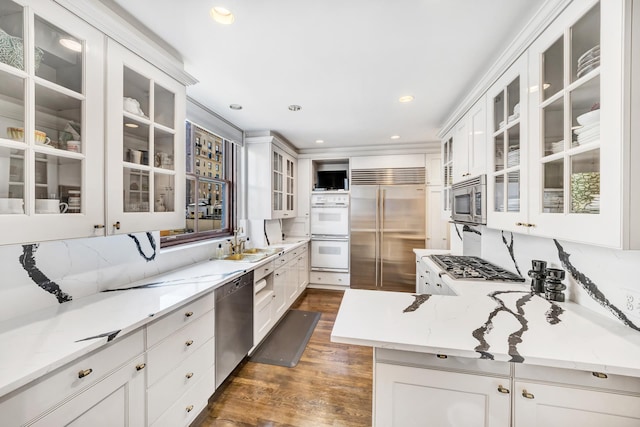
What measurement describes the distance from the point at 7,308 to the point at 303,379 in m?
1.87

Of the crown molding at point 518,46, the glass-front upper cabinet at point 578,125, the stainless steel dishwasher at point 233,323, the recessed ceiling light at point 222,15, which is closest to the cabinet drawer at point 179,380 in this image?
the stainless steel dishwasher at point 233,323

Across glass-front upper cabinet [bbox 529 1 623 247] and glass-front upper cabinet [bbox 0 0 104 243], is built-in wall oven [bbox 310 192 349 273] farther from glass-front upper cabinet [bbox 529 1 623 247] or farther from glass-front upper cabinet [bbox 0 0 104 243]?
glass-front upper cabinet [bbox 0 0 104 243]

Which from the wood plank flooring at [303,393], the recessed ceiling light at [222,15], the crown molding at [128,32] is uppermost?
the recessed ceiling light at [222,15]

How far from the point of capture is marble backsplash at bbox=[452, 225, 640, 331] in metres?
1.10

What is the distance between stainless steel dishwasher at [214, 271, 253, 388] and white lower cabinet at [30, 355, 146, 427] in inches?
25.2

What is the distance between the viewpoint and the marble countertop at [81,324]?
86cm

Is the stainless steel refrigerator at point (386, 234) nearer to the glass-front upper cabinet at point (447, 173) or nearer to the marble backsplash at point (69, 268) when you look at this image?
the glass-front upper cabinet at point (447, 173)

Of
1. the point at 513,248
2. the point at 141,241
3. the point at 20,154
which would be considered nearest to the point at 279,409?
the point at 141,241

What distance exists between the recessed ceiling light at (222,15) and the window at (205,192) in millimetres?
1355

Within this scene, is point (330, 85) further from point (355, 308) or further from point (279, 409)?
point (279, 409)

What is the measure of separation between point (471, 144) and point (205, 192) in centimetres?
272

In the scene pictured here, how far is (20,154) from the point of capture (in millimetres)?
985

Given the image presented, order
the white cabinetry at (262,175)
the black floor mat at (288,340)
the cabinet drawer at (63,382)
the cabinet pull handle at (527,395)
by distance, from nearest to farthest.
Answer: the cabinet drawer at (63,382) → the cabinet pull handle at (527,395) → the black floor mat at (288,340) → the white cabinetry at (262,175)

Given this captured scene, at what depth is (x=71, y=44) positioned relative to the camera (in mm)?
1146
